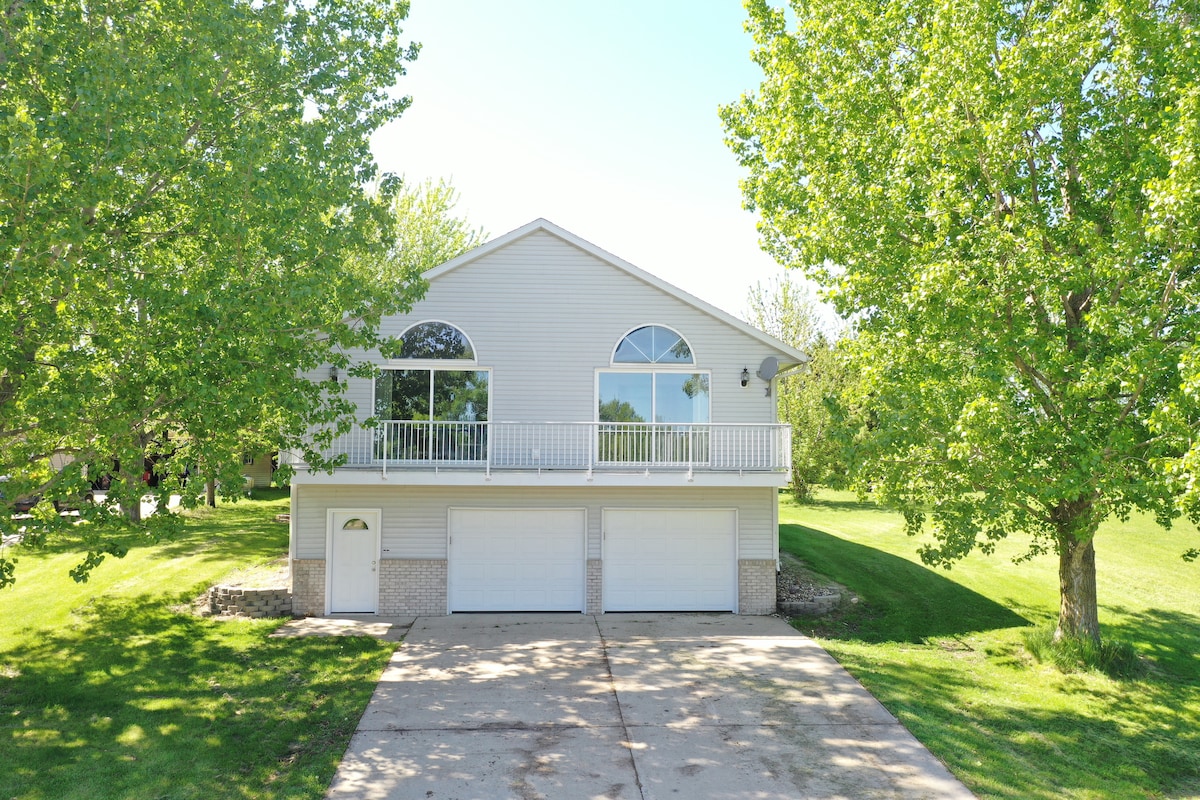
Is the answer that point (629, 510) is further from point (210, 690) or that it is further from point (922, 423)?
point (210, 690)

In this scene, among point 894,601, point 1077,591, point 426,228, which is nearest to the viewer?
point 1077,591

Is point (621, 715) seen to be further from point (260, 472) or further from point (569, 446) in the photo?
point (260, 472)

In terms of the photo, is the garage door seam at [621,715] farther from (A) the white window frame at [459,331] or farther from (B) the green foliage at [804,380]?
(B) the green foliage at [804,380]

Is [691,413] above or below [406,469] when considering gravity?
above

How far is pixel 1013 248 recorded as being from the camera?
10.3 metres

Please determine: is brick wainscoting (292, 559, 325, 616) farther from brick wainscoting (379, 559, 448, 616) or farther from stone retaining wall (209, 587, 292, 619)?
brick wainscoting (379, 559, 448, 616)

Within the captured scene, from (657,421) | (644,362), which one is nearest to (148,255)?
(644,362)

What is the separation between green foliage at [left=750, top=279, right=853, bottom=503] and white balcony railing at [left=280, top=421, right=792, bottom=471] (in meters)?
9.30

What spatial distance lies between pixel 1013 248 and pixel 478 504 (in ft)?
32.8

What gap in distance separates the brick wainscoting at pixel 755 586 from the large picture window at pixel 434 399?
221 inches

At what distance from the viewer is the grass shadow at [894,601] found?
14.6 metres

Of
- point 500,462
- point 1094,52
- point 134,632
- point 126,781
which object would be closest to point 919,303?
point 1094,52

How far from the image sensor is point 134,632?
13.2 m

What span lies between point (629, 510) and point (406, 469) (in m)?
4.34
